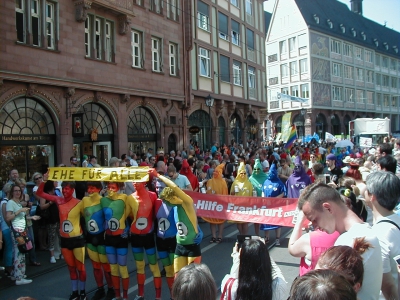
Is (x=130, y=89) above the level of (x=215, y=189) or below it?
above

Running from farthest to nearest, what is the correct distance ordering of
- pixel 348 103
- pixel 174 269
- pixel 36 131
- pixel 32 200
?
pixel 348 103
pixel 36 131
pixel 32 200
pixel 174 269

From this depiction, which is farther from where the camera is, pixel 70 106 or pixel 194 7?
pixel 194 7

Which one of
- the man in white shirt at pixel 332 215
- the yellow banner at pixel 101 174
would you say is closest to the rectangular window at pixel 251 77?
the yellow banner at pixel 101 174

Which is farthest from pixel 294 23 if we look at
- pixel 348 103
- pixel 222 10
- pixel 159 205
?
pixel 159 205

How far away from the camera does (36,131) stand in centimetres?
1495

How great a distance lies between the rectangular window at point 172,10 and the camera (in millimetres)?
21541

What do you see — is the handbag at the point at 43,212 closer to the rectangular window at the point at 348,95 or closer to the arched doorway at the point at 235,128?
the arched doorway at the point at 235,128

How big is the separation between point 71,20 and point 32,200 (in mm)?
9313

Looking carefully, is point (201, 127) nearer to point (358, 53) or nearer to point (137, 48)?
point (137, 48)

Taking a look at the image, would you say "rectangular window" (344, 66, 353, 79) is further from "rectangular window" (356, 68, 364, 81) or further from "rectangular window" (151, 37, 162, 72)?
"rectangular window" (151, 37, 162, 72)

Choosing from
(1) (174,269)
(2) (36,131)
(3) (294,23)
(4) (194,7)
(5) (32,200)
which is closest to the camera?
(1) (174,269)

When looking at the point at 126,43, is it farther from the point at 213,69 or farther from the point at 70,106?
the point at 213,69

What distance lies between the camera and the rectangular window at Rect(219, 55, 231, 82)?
26.5 metres

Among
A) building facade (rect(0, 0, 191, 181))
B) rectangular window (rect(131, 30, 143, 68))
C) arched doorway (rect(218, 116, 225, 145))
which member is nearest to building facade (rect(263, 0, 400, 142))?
arched doorway (rect(218, 116, 225, 145))
